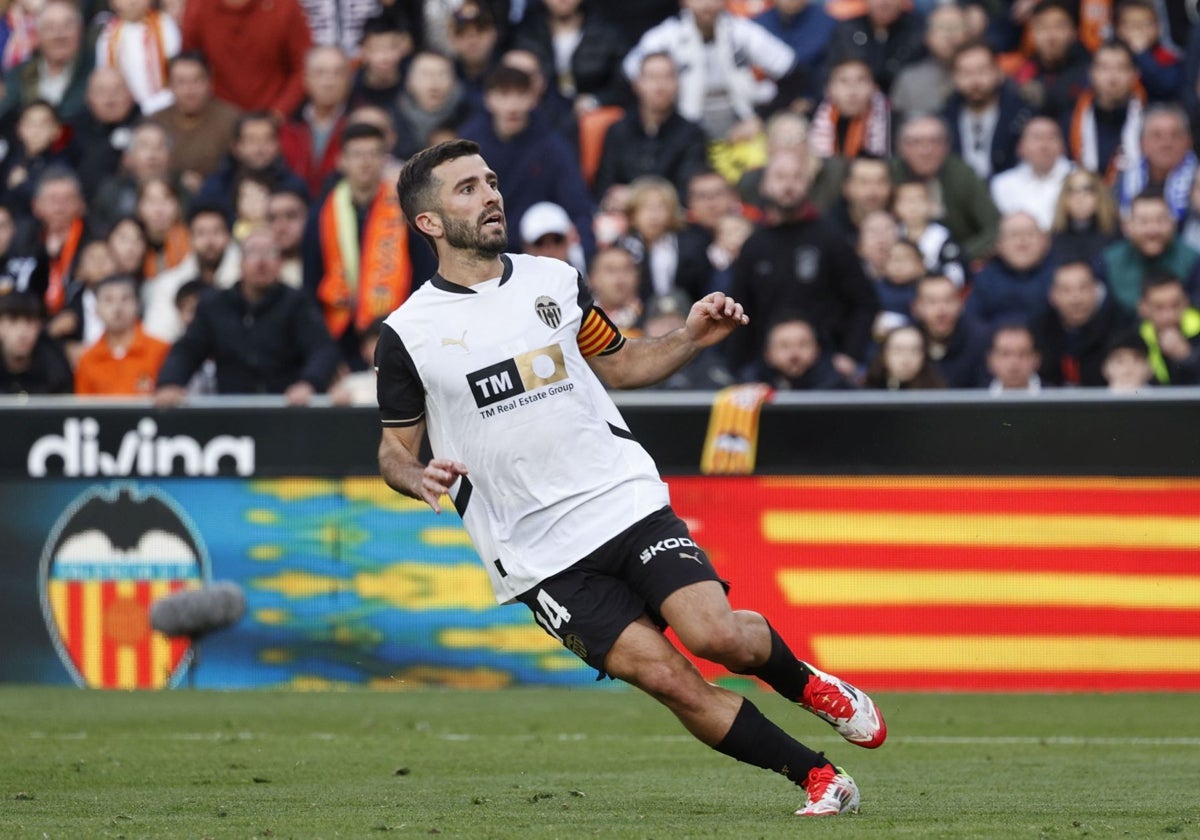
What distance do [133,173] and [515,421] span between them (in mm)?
10316

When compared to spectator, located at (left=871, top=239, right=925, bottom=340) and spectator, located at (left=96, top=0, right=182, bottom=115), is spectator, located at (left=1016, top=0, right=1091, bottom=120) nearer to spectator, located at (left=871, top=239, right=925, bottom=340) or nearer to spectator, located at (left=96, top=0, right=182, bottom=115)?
spectator, located at (left=871, top=239, right=925, bottom=340)

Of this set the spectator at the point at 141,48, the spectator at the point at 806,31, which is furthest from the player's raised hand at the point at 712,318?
the spectator at the point at 141,48

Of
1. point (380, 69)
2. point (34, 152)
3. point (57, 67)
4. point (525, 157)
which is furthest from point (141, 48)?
point (525, 157)

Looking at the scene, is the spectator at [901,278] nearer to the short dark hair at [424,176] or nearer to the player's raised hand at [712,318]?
the player's raised hand at [712,318]

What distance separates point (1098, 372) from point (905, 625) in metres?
2.35

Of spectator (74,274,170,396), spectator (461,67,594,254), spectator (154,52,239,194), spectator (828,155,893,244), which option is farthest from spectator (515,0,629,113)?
spectator (74,274,170,396)

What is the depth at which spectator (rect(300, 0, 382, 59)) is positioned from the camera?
1778 centimetres

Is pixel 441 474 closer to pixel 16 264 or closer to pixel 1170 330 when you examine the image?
pixel 1170 330

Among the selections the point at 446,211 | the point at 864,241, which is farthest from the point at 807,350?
the point at 446,211

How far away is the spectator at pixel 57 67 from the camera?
703 inches

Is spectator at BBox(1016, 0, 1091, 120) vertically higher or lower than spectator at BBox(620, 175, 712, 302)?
higher

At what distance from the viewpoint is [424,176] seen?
762cm

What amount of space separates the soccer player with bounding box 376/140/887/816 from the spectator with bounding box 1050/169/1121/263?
289 inches

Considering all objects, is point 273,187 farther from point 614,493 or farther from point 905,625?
point 614,493
